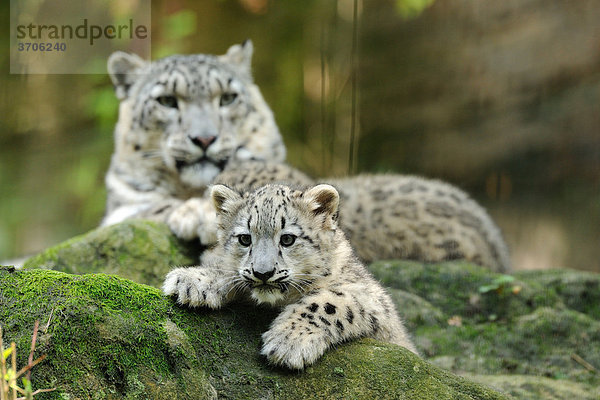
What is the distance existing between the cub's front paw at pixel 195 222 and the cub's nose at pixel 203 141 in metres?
1.20

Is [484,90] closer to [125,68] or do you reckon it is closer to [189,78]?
[189,78]

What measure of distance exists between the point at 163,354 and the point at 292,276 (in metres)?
1.20

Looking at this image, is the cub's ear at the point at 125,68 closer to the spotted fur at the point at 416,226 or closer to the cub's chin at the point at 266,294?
the spotted fur at the point at 416,226

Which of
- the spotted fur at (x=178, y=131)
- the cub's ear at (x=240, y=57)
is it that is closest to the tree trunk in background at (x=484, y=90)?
the cub's ear at (x=240, y=57)

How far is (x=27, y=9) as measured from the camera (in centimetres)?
1409

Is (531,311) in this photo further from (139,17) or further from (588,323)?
(139,17)

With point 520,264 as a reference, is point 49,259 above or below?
above

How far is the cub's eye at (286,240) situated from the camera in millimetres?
4949

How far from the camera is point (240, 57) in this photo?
9867 mm

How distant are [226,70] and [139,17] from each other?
5.93 meters

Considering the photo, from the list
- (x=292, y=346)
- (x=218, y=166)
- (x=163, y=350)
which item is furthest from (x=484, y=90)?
(x=163, y=350)

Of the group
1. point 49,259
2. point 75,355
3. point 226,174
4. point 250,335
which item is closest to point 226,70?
point 226,174

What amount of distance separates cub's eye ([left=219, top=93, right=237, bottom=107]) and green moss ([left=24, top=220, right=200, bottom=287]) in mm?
2616

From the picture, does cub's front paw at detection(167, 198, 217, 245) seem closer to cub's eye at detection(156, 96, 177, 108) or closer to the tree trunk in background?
cub's eye at detection(156, 96, 177, 108)
